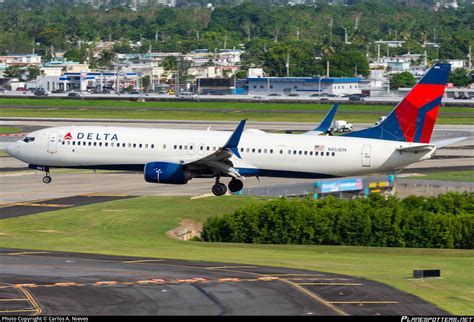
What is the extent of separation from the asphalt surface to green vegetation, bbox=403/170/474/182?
5272 centimetres

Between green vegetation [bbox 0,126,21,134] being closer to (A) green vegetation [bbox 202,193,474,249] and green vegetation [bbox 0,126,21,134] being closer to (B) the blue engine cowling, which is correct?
(B) the blue engine cowling

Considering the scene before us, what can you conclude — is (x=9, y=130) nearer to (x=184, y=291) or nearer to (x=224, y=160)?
(x=224, y=160)

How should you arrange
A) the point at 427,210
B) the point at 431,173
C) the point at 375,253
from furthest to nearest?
the point at 431,173 < the point at 427,210 < the point at 375,253

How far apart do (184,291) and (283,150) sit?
32293 millimetres

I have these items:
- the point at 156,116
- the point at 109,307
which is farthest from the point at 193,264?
the point at 156,116

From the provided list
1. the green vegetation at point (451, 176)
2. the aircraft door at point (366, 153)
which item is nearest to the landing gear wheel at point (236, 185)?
the aircraft door at point (366, 153)

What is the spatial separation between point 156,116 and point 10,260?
132030mm

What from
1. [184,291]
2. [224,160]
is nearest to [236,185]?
[224,160]

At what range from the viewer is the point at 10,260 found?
5672 cm

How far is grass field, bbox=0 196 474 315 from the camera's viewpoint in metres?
52.2

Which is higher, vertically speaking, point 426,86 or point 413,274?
point 426,86

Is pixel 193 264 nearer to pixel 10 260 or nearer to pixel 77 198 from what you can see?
pixel 10 260

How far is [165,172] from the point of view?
250ft

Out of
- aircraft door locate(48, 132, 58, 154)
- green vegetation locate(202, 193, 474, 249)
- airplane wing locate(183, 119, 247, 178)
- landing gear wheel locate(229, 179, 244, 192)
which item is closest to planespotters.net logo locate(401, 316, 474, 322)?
green vegetation locate(202, 193, 474, 249)
